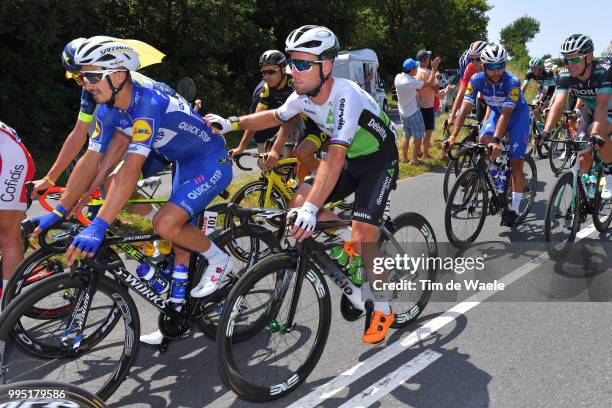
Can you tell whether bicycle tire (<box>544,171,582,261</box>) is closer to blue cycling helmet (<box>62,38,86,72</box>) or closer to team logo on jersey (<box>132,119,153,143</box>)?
team logo on jersey (<box>132,119,153,143</box>)

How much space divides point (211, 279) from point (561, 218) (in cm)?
394

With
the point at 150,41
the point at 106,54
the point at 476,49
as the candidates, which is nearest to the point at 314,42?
the point at 106,54

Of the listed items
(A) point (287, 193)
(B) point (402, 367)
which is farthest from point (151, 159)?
(B) point (402, 367)

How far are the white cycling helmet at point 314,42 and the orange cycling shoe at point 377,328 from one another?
1.87 metres

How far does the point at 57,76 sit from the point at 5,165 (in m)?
14.0

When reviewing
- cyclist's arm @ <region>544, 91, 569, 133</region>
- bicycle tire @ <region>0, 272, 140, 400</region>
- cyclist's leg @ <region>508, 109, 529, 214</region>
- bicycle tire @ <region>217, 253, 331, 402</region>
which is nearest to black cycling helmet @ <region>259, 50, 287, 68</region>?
cyclist's leg @ <region>508, 109, 529, 214</region>

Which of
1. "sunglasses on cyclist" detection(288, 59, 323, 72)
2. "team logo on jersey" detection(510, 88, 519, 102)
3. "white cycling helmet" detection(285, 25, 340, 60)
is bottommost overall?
"team logo on jersey" detection(510, 88, 519, 102)

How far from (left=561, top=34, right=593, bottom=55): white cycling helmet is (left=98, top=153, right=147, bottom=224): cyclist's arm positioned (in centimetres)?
491

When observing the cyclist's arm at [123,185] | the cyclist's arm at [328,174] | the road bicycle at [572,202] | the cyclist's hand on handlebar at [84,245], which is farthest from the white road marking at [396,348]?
the cyclist's arm at [123,185]

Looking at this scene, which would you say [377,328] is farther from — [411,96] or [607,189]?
[411,96]

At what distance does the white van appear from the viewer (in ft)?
81.2

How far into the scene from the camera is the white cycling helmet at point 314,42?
347cm

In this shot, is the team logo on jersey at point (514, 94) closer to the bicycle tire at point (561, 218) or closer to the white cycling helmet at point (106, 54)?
the bicycle tire at point (561, 218)

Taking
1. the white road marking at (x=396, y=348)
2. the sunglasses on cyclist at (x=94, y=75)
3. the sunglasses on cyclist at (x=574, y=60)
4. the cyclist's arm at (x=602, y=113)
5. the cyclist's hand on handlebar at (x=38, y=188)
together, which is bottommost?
the white road marking at (x=396, y=348)
